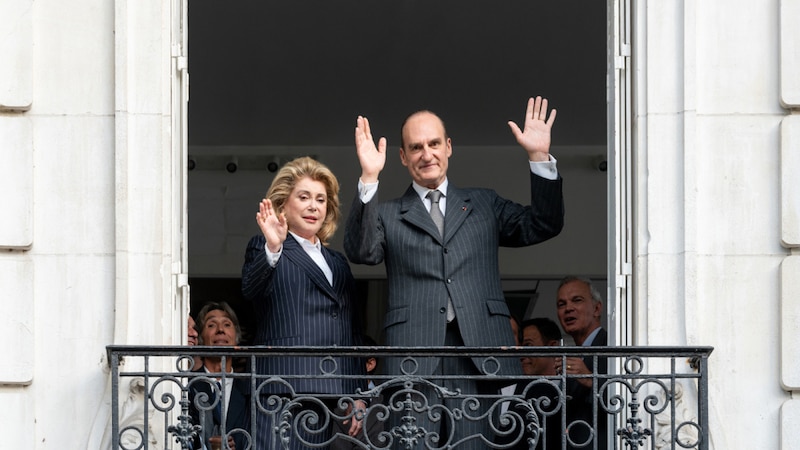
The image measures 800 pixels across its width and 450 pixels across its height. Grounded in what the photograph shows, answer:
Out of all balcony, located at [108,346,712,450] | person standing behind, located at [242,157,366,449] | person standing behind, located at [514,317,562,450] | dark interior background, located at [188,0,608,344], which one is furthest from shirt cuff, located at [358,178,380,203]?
dark interior background, located at [188,0,608,344]

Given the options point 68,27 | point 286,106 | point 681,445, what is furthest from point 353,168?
point 681,445

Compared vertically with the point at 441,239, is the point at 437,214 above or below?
above

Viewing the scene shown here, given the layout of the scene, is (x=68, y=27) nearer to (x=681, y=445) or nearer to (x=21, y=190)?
(x=21, y=190)

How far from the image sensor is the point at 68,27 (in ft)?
28.5

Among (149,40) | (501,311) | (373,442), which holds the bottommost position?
(373,442)

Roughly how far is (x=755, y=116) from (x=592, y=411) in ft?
5.25

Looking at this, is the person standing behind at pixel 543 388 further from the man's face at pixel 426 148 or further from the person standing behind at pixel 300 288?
the man's face at pixel 426 148

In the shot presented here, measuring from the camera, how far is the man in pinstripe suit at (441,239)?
8.23 meters

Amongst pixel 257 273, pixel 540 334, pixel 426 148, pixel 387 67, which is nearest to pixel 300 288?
pixel 257 273

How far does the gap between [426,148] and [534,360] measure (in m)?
1.89

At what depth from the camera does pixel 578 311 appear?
990 centimetres

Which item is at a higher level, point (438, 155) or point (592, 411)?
point (438, 155)

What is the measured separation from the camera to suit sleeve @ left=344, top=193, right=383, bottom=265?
26.8ft

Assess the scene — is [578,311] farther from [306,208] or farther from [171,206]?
[171,206]
